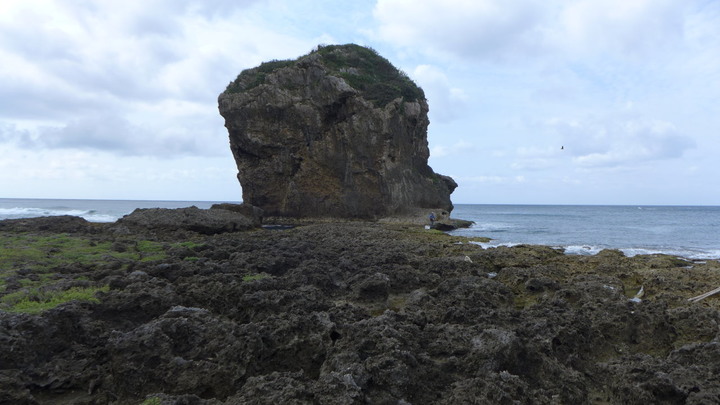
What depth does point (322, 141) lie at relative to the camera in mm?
48969

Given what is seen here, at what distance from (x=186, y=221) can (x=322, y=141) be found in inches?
837

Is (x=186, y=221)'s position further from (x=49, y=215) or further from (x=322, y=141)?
(x=49, y=215)

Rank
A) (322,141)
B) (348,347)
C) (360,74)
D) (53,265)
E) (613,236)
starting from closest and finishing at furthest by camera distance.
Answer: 1. (348,347)
2. (53,265)
3. (613,236)
4. (322,141)
5. (360,74)

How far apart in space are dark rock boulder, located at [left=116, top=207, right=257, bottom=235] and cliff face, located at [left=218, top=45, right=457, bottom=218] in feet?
54.3

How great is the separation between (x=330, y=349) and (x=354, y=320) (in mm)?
1319

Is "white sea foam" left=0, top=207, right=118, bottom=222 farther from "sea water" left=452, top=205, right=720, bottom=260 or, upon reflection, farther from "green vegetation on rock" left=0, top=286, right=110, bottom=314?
"green vegetation on rock" left=0, top=286, right=110, bottom=314

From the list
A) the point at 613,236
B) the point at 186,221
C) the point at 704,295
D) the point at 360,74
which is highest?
the point at 360,74

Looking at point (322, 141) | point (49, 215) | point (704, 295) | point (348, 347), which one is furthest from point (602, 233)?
point (49, 215)

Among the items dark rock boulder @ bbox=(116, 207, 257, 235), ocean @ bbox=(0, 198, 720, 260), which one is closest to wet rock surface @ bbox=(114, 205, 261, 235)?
dark rock boulder @ bbox=(116, 207, 257, 235)

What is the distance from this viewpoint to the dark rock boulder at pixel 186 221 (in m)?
29.4

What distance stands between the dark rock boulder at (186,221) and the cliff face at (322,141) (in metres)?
16.6

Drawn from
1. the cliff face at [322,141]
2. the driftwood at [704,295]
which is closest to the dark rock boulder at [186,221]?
the cliff face at [322,141]

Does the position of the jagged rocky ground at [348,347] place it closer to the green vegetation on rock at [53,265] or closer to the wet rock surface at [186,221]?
the green vegetation on rock at [53,265]

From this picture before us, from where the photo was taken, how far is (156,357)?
19.5 ft
